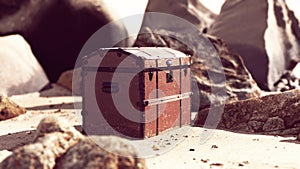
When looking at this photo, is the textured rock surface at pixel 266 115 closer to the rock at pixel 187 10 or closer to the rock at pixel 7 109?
the rock at pixel 7 109

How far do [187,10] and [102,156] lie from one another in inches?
572

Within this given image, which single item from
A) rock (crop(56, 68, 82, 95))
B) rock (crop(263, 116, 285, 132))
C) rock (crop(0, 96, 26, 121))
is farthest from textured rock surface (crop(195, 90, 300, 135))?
rock (crop(56, 68, 82, 95))

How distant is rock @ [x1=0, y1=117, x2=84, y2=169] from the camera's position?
4062 mm

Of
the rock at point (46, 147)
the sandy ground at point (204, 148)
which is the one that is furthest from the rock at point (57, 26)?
the rock at point (46, 147)

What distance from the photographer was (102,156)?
3998mm

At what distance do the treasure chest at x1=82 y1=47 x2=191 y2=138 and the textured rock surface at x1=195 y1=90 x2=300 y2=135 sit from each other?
1069 millimetres

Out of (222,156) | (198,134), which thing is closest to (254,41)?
(198,134)

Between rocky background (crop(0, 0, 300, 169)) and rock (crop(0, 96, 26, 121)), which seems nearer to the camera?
rock (crop(0, 96, 26, 121))

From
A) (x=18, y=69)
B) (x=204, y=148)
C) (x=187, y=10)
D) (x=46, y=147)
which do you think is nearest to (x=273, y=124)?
(x=204, y=148)

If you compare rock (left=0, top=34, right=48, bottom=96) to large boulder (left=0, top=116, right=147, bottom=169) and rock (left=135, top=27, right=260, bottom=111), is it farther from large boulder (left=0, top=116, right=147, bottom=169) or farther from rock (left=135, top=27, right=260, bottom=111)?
large boulder (left=0, top=116, right=147, bottom=169)

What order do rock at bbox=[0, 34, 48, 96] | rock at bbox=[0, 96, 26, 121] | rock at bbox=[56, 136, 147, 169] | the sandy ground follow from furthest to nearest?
rock at bbox=[0, 34, 48, 96] < rock at bbox=[0, 96, 26, 121] < the sandy ground < rock at bbox=[56, 136, 147, 169]

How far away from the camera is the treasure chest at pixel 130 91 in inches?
270

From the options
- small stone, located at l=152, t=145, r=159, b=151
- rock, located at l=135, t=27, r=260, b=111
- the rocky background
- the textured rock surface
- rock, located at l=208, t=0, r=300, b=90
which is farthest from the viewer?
rock, located at l=208, t=0, r=300, b=90

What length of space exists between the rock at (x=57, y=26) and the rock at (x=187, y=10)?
131 inches
